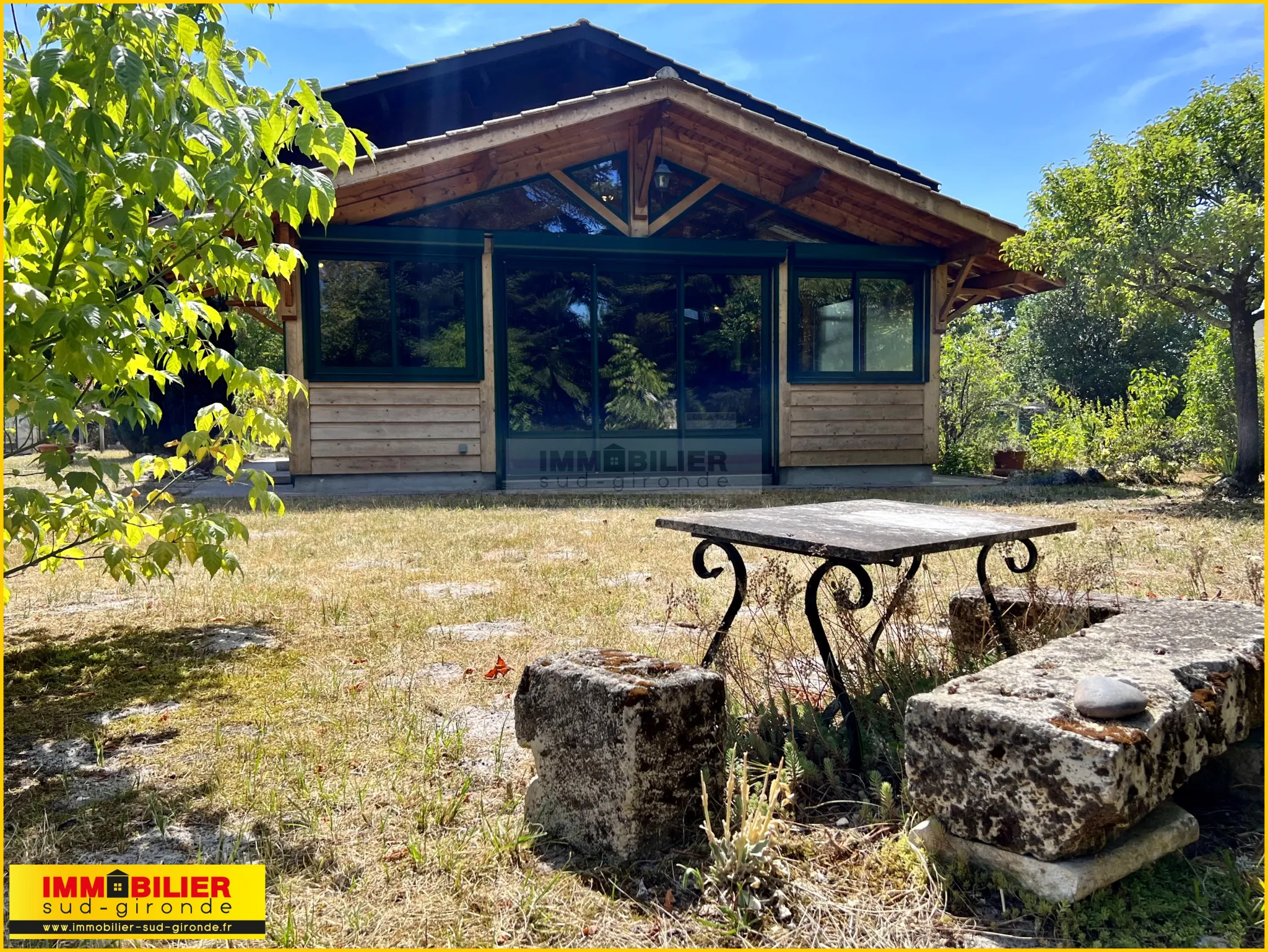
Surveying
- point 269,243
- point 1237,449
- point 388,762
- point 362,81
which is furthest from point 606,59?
point 388,762

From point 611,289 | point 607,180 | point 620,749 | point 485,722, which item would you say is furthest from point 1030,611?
point 611,289

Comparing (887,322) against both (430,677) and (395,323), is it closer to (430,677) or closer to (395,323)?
(395,323)

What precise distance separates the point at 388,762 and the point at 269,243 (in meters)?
1.68

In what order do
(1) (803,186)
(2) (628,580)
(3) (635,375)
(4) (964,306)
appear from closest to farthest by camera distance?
(2) (628,580) < (1) (803,186) < (3) (635,375) < (4) (964,306)

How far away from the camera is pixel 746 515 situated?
3010mm

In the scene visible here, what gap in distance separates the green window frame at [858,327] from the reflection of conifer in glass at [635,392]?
2008 millimetres

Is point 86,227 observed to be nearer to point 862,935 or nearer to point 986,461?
point 862,935

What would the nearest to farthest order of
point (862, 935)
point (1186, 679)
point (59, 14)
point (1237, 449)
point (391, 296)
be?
point (862, 935) < point (1186, 679) < point (59, 14) < point (1237, 449) < point (391, 296)

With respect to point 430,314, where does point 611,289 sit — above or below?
above

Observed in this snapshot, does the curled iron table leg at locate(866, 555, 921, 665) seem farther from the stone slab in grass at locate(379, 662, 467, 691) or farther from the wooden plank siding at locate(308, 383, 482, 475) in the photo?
the wooden plank siding at locate(308, 383, 482, 475)

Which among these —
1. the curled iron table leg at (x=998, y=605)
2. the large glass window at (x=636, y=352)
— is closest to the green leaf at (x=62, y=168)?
the curled iron table leg at (x=998, y=605)

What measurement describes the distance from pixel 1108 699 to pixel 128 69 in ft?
8.77

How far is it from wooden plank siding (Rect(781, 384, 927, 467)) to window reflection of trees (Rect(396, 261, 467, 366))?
4.69 m

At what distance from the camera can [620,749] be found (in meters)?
2.04
